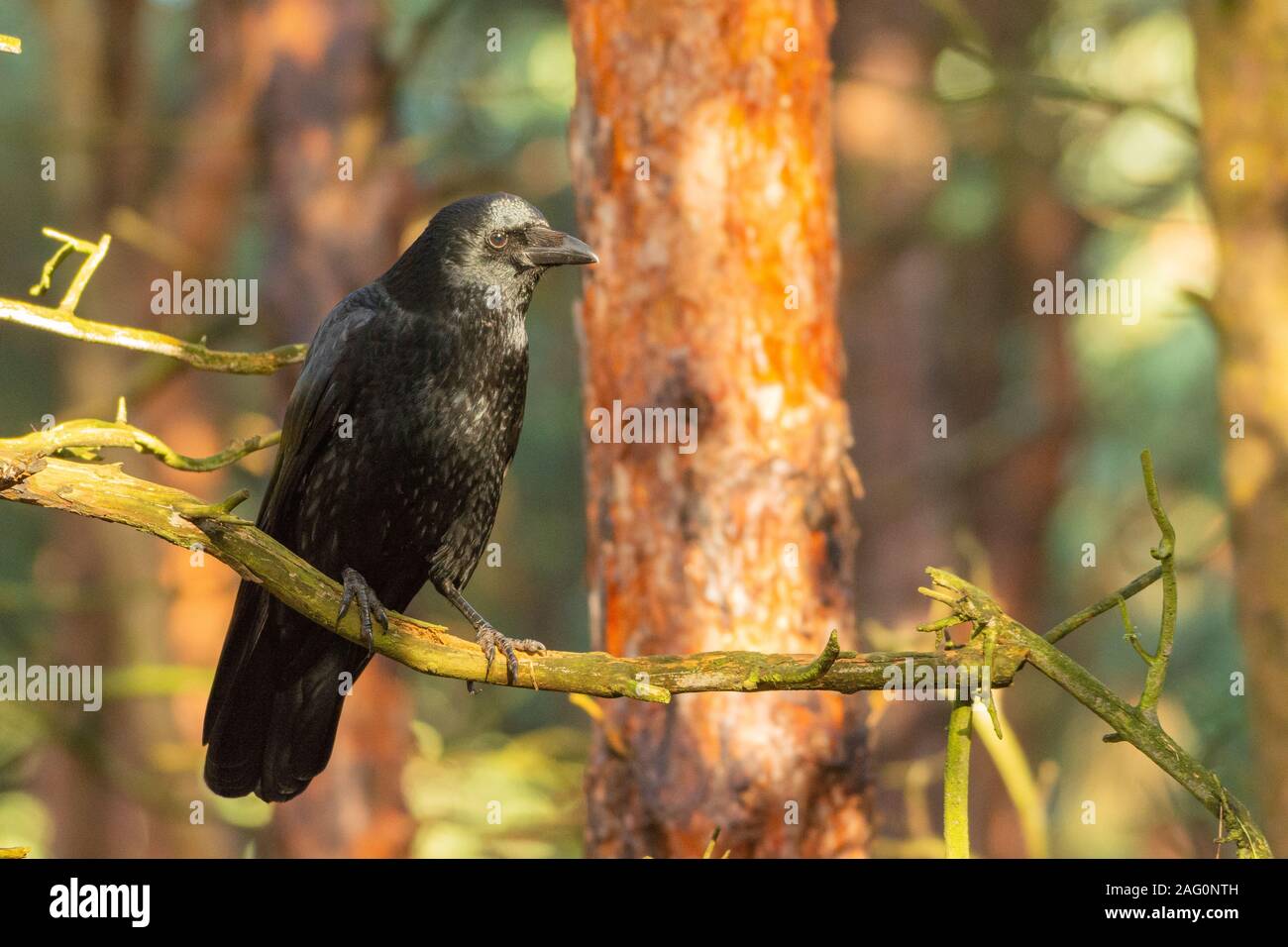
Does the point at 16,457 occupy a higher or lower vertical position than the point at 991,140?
lower

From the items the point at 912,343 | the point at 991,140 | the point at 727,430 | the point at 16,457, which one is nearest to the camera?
the point at 16,457

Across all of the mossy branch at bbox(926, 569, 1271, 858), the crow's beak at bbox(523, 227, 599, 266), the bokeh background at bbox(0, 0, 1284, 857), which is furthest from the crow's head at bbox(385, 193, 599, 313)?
the bokeh background at bbox(0, 0, 1284, 857)

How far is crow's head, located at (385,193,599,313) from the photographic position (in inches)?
115

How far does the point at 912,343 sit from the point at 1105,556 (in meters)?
5.70

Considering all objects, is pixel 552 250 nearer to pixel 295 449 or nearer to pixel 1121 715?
pixel 295 449

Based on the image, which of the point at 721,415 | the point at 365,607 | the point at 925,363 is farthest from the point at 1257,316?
the point at 925,363

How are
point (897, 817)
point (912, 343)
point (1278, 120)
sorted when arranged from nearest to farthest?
point (1278, 120)
point (897, 817)
point (912, 343)

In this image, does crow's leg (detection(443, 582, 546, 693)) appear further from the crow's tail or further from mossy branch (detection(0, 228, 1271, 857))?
the crow's tail

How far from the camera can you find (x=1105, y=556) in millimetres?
13945

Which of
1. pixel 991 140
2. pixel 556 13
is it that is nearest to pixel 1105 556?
pixel 991 140

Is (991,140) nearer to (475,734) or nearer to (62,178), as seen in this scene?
(475,734)

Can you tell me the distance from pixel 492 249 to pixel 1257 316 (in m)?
3.40

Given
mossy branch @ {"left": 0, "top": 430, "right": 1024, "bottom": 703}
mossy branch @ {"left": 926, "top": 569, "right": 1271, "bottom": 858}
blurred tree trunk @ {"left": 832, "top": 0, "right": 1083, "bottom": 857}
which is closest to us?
mossy branch @ {"left": 926, "top": 569, "right": 1271, "bottom": 858}

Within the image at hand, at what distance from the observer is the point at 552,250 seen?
2.95 metres
